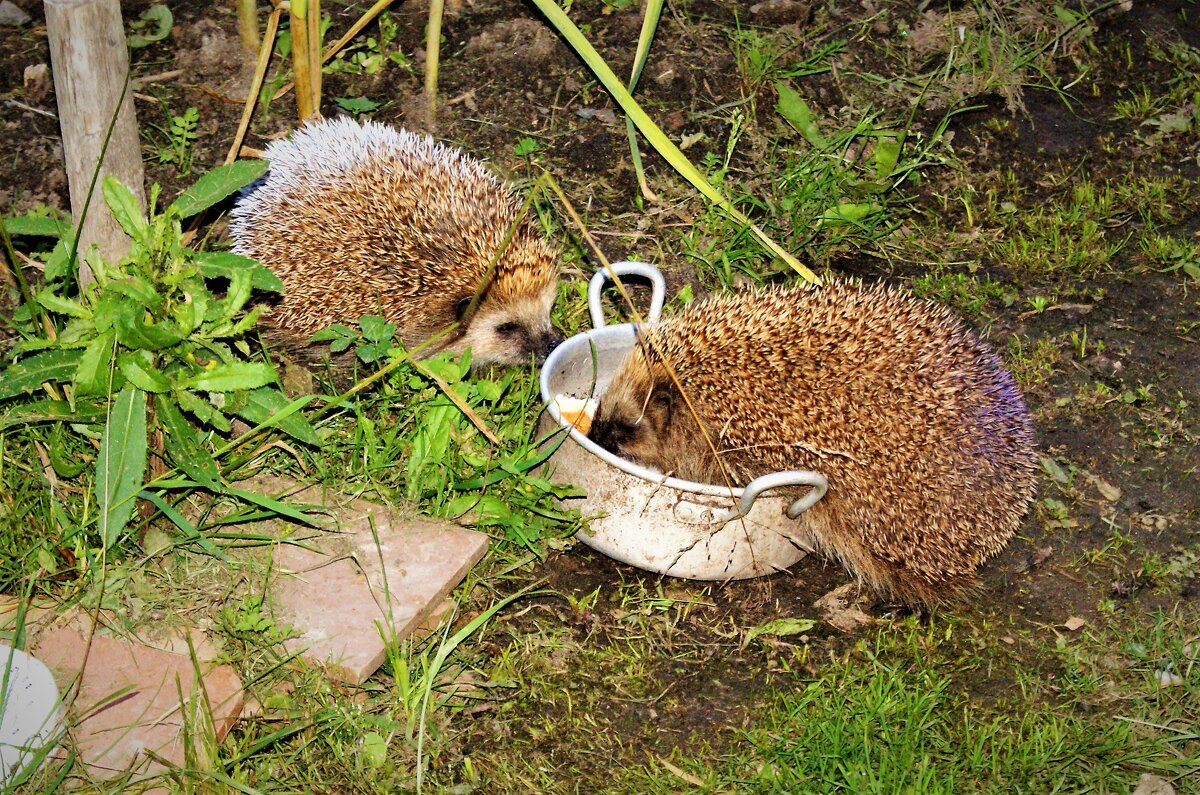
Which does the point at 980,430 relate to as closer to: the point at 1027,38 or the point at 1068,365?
the point at 1068,365

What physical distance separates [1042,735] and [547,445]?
1.54 m

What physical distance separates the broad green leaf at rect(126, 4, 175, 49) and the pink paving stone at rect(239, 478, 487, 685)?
8.15ft

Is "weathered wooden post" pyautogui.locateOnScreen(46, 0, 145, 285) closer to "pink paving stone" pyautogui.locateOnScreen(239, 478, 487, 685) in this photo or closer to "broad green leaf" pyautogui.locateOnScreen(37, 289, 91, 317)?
"broad green leaf" pyautogui.locateOnScreen(37, 289, 91, 317)

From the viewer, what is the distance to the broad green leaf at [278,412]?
3.10 metres

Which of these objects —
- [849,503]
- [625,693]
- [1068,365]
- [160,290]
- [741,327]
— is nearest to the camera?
[160,290]

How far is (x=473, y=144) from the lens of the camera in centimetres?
470

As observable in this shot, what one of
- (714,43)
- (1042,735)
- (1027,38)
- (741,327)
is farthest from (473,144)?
(1042,735)

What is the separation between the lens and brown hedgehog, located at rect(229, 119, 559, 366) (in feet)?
12.8

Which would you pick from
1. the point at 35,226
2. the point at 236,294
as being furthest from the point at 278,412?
the point at 35,226

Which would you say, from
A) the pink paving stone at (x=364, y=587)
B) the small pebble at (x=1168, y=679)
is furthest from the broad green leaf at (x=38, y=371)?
the small pebble at (x=1168, y=679)

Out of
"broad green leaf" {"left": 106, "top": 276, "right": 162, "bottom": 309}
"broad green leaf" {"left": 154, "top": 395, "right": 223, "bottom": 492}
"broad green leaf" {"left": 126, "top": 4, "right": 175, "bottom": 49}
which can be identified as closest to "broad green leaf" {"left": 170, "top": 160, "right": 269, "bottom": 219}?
"broad green leaf" {"left": 106, "top": 276, "right": 162, "bottom": 309}

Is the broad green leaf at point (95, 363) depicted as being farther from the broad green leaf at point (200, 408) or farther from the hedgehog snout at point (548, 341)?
the hedgehog snout at point (548, 341)

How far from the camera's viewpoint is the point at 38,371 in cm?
293

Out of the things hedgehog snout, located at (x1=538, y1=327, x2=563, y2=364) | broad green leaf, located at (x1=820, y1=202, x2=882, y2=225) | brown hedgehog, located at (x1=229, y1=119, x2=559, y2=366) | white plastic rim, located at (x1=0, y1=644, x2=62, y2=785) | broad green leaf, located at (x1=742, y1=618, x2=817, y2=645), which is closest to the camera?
white plastic rim, located at (x1=0, y1=644, x2=62, y2=785)
